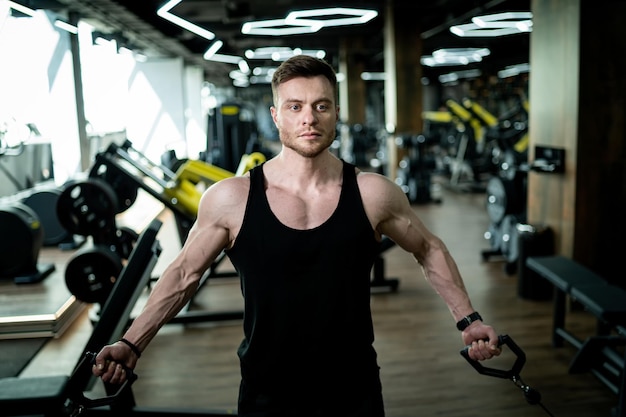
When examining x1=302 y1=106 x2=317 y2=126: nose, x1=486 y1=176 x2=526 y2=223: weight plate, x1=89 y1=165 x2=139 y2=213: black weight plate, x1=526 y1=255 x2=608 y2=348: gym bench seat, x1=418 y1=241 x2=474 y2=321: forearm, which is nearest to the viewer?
x1=302 y1=106 x2=317 y2=126: nose

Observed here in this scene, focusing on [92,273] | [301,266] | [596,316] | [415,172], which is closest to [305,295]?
[301,266]

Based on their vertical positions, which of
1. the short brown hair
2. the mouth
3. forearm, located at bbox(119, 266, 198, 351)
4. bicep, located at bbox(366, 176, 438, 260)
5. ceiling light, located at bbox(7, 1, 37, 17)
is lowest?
forearm, located at bbox(119, 266, 198, 351)

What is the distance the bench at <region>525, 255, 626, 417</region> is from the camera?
251cm

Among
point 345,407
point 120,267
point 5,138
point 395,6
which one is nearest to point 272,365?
point 345,407

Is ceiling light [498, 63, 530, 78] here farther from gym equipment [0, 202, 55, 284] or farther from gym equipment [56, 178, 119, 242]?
gym equipment [56, 178, 119, 242]

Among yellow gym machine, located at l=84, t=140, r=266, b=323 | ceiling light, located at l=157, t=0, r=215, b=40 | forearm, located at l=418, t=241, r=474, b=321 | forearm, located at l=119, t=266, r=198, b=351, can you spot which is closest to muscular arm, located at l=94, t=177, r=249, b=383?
forearm, located at l=119, t=266, r=198, b=351

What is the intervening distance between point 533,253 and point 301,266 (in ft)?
10.3

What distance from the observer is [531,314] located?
388cm

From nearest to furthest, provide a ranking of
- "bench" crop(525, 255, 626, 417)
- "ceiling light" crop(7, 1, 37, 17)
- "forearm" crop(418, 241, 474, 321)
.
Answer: "forearm" crop(418, 241, 474, 321), "ceiling light" crop(7, 1, 37, 17), "bench" crop(525, 255, 626, 417)

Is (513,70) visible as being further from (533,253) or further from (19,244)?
(19,244)

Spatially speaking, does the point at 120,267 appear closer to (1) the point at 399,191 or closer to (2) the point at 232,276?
(2) the point at 232,276

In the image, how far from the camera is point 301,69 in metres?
1.33

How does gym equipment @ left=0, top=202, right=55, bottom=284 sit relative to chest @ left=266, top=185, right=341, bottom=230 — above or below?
below

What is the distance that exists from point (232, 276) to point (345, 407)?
363cm
